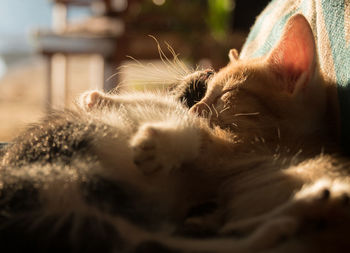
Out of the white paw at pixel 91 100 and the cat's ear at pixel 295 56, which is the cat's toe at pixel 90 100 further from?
the cat's ear at pixel 295 56

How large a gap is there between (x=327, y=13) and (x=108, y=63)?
2.42 meters

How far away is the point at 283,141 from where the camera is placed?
81cm

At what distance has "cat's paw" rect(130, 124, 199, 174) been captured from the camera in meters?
0.59

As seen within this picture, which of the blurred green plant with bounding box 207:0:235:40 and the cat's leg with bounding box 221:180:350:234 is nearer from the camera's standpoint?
the cat's leg with bounding box 221:180:350:234

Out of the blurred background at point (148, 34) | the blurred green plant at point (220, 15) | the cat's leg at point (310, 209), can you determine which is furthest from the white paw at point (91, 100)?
the blurred green plant at point (220, 15)

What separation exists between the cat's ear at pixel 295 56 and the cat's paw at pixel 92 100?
385 mm

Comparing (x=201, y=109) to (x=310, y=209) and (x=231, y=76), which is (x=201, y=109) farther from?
(x=310, y=209)

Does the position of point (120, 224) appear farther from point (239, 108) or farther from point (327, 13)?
point (327, 13)

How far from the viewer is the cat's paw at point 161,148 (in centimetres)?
59

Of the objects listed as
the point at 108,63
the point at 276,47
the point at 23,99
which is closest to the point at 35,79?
the point at 23,99

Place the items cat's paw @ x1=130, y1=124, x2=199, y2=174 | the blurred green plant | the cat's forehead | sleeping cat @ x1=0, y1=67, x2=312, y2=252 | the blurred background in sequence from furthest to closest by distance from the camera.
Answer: the blurred green plant → the blurred background → the cat's forehead → cat's paw @ x1=130, y1=124, x2=199, y2=174 → sleeping cat @ x1=0, y1=67, x2=312, y2=252

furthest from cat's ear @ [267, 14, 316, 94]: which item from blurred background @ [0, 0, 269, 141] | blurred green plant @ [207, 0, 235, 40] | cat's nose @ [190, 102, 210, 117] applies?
blurred green plant @ [207, 0, 235, 40]

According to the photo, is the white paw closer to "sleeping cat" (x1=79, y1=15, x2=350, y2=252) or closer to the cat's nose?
"sleeping cat" (x1=79, y1=15, x2=350, y2=252)

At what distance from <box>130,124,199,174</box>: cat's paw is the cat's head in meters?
0.21
